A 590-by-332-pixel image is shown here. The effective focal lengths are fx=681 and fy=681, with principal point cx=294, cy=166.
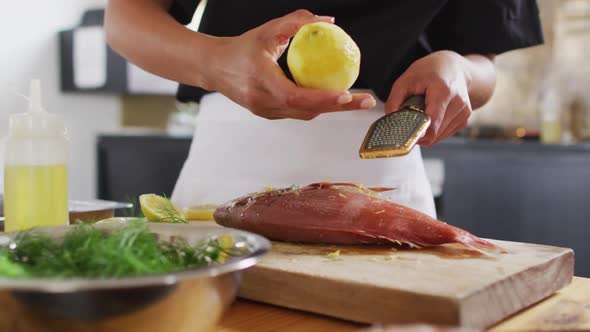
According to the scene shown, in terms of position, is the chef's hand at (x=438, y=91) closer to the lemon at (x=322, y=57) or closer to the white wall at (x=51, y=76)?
the lemon at (x=322, y=57)

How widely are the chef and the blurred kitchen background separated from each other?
6.68ft

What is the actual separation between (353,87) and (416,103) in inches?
13.1

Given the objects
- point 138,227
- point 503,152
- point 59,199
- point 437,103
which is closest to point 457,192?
point 503,152

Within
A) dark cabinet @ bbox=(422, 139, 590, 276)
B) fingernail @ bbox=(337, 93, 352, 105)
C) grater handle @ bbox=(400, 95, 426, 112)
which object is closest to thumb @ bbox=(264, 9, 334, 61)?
fingernail @ bbox=(337, 93, 352, 105)

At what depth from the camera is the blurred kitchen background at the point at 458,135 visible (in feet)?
11.7

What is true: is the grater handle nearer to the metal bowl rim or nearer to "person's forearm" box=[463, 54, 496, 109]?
"person's forearm" box=[463, 54, 496, 109]

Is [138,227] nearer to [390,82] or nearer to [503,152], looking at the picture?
[390,82]

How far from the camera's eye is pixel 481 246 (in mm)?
1069

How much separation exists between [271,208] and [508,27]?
829 millimetres

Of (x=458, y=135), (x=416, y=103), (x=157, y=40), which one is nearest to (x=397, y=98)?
(x=416, y=103)

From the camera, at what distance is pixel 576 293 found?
98 centimetres

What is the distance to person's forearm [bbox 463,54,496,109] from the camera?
1.55 m

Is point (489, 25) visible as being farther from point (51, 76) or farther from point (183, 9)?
point (51, 76)

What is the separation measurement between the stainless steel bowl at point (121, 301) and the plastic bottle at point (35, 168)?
Answer: 52cm
